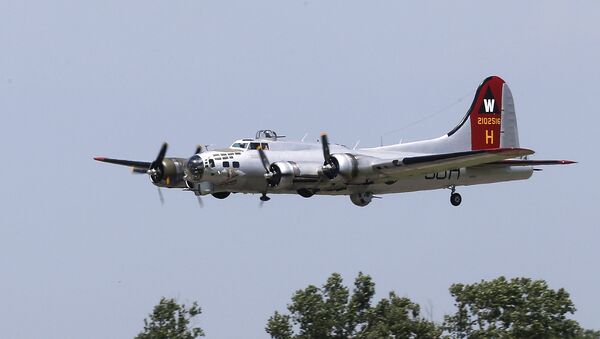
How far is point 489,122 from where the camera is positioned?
66625mm

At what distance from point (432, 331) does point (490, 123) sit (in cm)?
1206

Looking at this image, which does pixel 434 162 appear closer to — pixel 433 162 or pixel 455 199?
pixel 433 162

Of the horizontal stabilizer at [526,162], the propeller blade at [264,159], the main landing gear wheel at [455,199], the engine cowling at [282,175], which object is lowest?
the engine cowling at [282,175]

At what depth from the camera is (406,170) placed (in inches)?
2392

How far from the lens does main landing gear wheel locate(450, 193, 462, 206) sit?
6477 centimetres

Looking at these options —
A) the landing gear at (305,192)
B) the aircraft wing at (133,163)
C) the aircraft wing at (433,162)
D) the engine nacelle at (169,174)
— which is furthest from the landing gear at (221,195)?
the aircraft wing at (433,162)

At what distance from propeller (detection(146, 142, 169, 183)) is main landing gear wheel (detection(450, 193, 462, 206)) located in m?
12.0

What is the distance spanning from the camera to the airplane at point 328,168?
58969 mm

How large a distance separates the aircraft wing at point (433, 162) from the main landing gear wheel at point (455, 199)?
3.91 meters

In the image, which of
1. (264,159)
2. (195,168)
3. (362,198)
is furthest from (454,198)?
(195,168)

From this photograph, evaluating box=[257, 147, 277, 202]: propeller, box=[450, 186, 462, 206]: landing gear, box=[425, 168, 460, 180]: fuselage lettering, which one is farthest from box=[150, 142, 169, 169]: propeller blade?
box=[450, 186, 462, 206]: landing gear

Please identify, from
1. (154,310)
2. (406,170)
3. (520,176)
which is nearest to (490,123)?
(520,176)

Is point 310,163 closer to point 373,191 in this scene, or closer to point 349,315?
point 373,191

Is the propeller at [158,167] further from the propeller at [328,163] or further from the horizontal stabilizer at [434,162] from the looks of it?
the horizontal stabilizer at [434,162]
